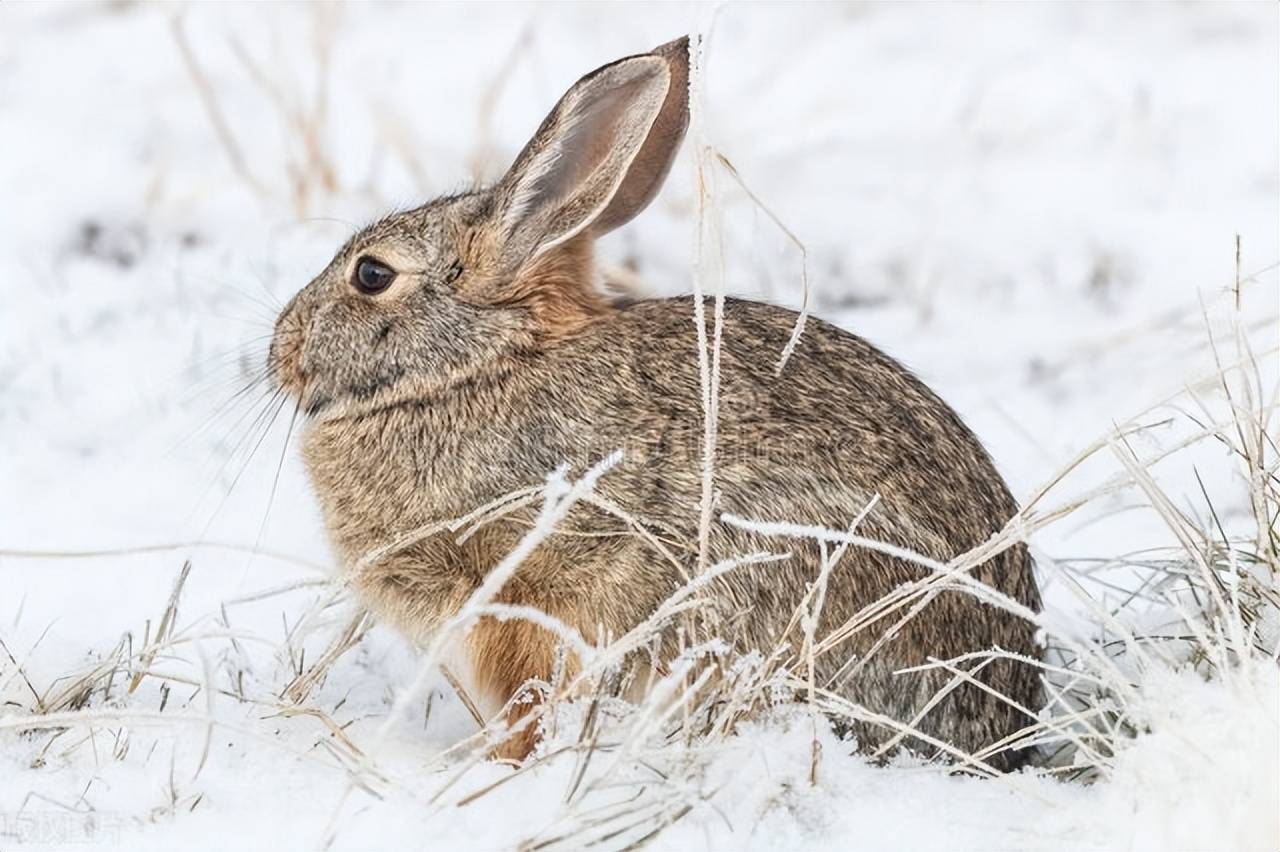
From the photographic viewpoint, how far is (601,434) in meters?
3.95

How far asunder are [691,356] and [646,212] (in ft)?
11.0

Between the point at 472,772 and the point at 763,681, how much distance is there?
58 cm

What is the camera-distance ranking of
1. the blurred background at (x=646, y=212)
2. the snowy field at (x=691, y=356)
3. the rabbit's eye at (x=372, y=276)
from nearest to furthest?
the snowy field at (x=691, y=356) < the rabbit's eye at (x=372, y=276) < the blurred background at (x=646, y=212)

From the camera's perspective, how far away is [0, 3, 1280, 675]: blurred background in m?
5.78

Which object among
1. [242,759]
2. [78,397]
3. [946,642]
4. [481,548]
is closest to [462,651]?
[481,548]

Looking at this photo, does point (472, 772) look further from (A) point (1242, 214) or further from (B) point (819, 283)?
(A) point (1242, 214)

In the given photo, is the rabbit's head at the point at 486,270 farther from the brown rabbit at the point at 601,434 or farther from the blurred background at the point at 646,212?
the blurred background at the point at 646,212

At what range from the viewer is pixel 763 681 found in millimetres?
3506

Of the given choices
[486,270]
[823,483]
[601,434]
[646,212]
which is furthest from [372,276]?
[646,212]

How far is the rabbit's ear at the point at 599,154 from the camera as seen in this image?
13.0ft

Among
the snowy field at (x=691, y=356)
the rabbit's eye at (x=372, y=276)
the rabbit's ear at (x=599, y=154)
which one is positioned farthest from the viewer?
the rabbit's eye at (x=372, y=276)

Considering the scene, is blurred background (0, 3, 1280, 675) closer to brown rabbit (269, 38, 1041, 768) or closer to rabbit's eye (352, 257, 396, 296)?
rabbit's eye (352, 257, 396, 296)

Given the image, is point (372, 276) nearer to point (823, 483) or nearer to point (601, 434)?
point (601, 434)

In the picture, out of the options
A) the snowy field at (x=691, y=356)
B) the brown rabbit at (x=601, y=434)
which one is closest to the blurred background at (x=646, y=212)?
the snowy field at (x=691, y=356)
